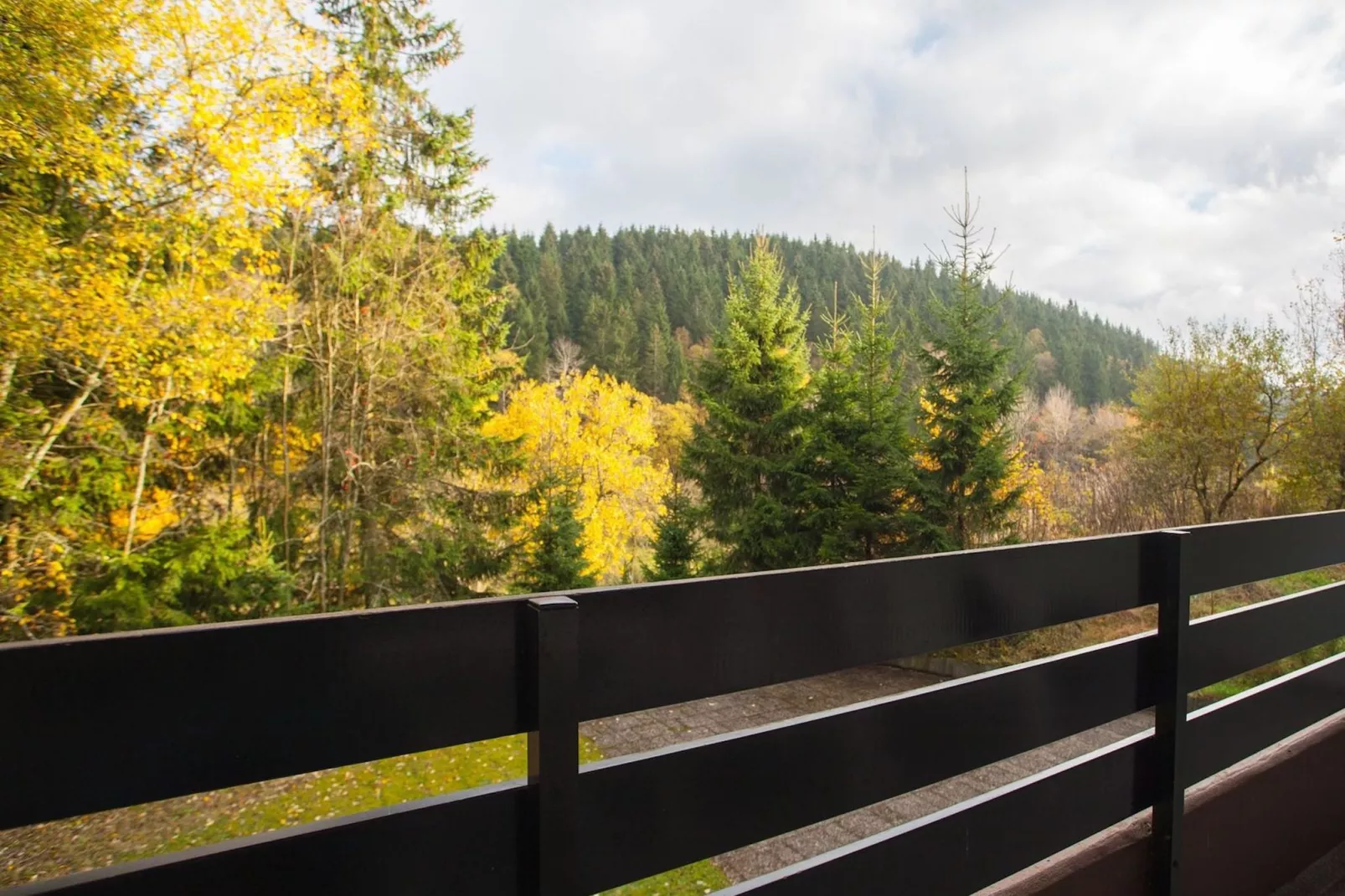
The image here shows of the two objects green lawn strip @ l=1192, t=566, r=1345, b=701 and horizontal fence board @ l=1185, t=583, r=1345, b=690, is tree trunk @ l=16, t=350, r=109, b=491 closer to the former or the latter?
horizontal fence board @ l=1185, t=583, r=1345, b=690

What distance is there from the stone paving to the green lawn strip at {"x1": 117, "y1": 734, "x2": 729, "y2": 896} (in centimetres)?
50

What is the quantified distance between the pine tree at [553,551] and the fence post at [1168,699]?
12.4m

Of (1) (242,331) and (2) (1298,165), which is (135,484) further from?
(2) (1298,165)

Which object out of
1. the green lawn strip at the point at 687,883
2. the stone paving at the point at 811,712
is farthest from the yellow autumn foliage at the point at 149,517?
the green lawn strip at the point at 687,883

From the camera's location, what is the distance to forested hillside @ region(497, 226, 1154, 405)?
34.8 metres

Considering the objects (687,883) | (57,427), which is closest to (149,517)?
(57,427)

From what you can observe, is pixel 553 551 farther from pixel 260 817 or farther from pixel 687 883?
pixel 687 883

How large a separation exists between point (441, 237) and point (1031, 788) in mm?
12886

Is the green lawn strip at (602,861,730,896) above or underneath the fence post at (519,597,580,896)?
underneath

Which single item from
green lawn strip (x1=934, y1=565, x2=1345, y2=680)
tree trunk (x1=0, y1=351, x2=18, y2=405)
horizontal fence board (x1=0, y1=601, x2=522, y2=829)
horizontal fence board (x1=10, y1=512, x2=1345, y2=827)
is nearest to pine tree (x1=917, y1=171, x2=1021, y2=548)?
green lawn strip (x1=934, y1=565, x2=1345, y2=680)

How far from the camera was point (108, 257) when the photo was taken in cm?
703

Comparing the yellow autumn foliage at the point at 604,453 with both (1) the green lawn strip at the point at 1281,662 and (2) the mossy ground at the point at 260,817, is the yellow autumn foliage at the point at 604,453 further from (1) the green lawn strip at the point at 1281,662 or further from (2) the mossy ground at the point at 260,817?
(1) the green lawn strip at the point at 1281,662

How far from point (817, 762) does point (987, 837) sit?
0.43m

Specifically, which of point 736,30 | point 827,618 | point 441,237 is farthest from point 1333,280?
point 827,618
